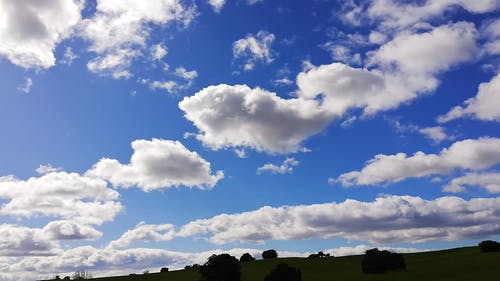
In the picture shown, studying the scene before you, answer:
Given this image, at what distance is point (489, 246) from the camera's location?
309 ft

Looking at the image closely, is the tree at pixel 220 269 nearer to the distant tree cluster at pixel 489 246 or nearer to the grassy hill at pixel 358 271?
the grassy hill at pixel 358 271

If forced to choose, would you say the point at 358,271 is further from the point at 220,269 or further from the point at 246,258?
the point at 246,258

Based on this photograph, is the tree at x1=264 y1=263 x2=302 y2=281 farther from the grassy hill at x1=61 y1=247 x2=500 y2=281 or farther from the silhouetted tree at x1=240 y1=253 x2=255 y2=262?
the silhouetted tree at x1=240 y1=253 x2=255 y2=262

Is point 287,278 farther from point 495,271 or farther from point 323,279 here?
point 495,271

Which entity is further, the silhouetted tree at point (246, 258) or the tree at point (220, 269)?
the silhouetted tree at point (246, 258)

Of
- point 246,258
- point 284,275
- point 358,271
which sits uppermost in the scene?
point 246,258

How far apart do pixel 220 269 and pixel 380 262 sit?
85.9 feet

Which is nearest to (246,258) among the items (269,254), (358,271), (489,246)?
(269,254)

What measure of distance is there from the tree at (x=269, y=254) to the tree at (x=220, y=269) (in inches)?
1779

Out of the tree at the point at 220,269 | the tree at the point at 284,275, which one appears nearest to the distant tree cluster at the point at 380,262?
the tree at the point at 284,275

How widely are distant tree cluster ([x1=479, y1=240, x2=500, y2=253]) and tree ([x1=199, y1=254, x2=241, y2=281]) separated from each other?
156 ft

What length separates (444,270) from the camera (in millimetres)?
79062

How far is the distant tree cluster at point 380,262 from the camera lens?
272ft

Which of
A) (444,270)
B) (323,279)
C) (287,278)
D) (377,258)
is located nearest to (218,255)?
(287,278)
